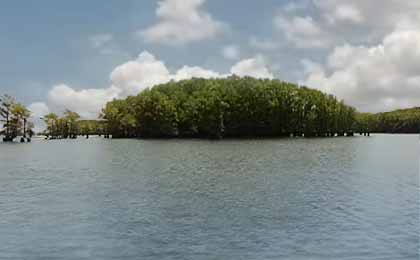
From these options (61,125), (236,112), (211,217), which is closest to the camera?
(211,217)

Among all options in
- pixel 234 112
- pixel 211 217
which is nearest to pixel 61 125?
pixel 234 112

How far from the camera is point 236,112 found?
157000 millimetres

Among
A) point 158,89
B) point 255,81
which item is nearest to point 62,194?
point 255,81

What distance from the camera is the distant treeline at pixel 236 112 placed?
6191 inches

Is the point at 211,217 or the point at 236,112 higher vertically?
the point at 236,112

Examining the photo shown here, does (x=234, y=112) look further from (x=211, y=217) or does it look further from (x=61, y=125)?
(x=211, y=217)

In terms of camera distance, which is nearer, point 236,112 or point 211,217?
point 211,217

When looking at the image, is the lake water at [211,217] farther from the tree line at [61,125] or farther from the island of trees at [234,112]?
the tree line at [61,125]

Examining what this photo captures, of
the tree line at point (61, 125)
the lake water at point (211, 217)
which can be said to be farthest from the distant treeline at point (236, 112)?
the lake water at point (211, 217)

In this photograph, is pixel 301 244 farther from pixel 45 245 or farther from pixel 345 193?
pixel 345 193

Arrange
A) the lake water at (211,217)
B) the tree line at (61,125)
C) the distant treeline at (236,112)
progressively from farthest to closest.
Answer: the tree line at (61,125)
the distant treeline at (236,112)
the lake water at (211,217)

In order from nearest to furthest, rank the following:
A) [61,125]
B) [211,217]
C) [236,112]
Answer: [211,217] → [236,112] → [61,125]

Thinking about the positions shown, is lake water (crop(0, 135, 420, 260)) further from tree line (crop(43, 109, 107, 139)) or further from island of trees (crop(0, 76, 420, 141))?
tree line (crop(43, 109, 107, 139))

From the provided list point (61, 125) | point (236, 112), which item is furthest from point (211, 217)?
point (61, 125)
